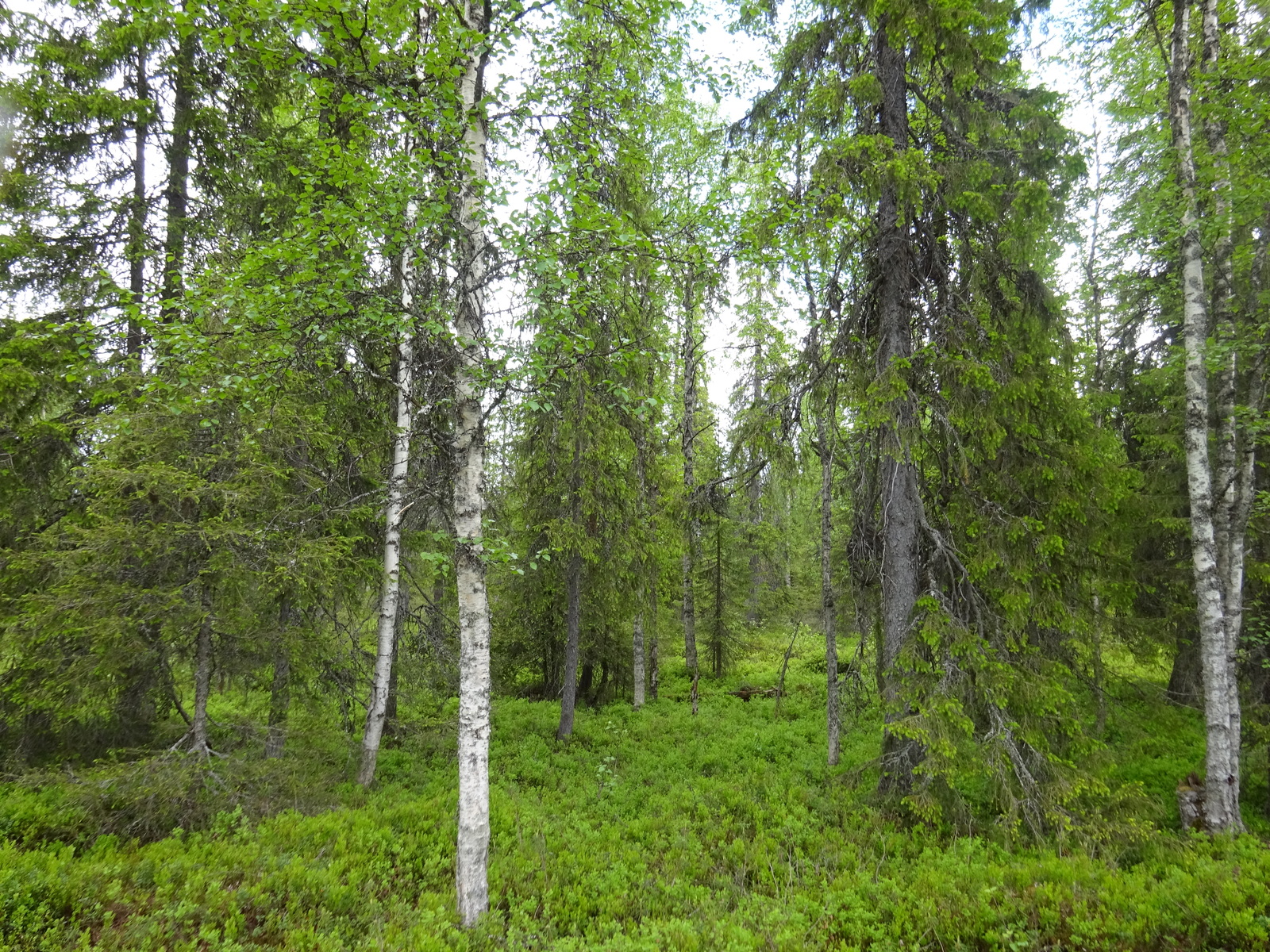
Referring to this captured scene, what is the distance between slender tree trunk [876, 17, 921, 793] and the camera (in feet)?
26.3

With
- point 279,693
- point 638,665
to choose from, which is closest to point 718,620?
point 638,665

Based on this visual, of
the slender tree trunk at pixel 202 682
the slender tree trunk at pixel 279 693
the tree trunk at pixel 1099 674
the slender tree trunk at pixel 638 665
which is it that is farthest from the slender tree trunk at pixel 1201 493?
the slender tree trunk at pixel 202 682

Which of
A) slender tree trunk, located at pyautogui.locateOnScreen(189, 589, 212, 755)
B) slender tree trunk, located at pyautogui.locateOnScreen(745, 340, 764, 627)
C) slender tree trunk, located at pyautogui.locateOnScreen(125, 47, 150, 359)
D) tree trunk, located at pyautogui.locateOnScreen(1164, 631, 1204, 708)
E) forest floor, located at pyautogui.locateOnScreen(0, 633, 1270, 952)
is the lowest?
forest floor, located at pyautogui.locateOnScreen(0, 633, 1270, 952)

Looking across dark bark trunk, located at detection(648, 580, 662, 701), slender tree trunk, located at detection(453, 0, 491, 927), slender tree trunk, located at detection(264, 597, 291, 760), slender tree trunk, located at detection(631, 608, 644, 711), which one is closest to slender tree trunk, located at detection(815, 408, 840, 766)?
dark bark trunk, located at detection(648, 580, 662, 701)

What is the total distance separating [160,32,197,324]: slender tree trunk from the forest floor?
824cm

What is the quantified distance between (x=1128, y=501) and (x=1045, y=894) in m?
7.16

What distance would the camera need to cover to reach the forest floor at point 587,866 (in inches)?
205

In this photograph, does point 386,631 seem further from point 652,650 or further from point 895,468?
point 652,650

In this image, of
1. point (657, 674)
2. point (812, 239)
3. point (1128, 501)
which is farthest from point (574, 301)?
point (657, 674)

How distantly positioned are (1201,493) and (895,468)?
386cm

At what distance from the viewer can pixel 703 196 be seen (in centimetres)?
1653

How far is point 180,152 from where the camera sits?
409 inches

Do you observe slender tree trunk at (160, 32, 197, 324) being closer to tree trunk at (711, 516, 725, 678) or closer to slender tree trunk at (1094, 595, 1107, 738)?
tree trunk at (711, 516, 725, 678)

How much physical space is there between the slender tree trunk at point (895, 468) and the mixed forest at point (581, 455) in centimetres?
7
